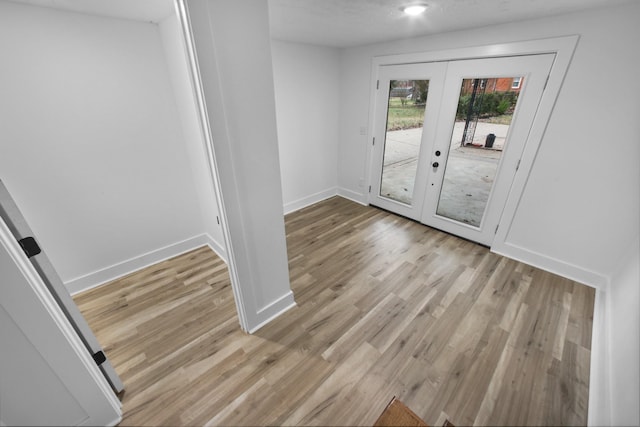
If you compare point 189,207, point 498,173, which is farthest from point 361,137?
point 189,207

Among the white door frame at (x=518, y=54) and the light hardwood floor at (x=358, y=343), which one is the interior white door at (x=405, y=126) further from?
the light hardwood floor at (x=358, y=343)

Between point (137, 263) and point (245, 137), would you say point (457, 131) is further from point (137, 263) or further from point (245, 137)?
point (137, 263)

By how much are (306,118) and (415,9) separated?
213 cm

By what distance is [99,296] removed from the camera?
2.41 meters

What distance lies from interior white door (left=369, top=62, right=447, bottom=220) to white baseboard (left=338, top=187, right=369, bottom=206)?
132mm

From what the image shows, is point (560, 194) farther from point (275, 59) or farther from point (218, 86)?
point (275, 59)

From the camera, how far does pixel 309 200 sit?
169 inches

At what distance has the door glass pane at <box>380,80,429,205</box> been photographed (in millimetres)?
3184

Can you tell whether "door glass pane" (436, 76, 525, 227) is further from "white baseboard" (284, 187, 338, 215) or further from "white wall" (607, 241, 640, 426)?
"white baseboard" (284, 187, 338, 215)

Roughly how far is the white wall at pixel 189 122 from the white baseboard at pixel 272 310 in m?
0.74

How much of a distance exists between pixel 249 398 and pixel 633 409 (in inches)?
78.3

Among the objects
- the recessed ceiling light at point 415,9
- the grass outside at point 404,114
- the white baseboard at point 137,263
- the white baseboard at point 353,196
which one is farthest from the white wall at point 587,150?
the white baseboard at point 137,263

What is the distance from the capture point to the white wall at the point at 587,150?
75.6 inches

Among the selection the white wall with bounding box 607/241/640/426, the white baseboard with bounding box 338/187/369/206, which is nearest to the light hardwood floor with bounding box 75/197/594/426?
the white wall with bounding box 607/241/640/426
